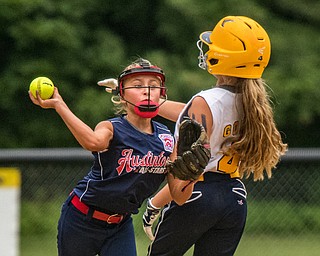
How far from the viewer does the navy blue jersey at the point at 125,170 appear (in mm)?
4566

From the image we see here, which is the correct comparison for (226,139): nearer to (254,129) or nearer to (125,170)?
(254,129)

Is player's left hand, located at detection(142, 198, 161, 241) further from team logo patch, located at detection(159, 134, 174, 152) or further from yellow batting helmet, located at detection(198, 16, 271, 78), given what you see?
yellow batting helmet, located at detection(198, 16, 271, 78)

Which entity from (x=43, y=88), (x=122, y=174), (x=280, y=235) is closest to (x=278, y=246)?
(x=280, y=235)

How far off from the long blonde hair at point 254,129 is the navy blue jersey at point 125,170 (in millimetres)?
392

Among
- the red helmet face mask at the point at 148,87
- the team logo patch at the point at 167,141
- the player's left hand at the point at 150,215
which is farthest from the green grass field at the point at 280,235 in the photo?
the red helmet face mask at the point at 148,87

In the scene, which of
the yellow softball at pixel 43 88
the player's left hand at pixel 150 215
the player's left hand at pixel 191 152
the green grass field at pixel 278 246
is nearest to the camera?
the player's left hand at pixel 191 152

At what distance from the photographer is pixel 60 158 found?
7008mm

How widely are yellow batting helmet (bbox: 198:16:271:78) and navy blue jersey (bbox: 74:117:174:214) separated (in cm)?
52

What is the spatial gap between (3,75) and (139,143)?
555cm

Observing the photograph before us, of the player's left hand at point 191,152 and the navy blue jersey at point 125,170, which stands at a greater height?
the player's left hand at point 191,152

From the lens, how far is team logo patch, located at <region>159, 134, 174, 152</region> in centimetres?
472

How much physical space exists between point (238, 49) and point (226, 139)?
18.1 inches

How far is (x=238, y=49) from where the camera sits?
4.61 m

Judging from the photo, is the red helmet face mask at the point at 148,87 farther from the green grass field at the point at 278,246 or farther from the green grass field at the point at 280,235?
the green grass field at the point at 278,246
